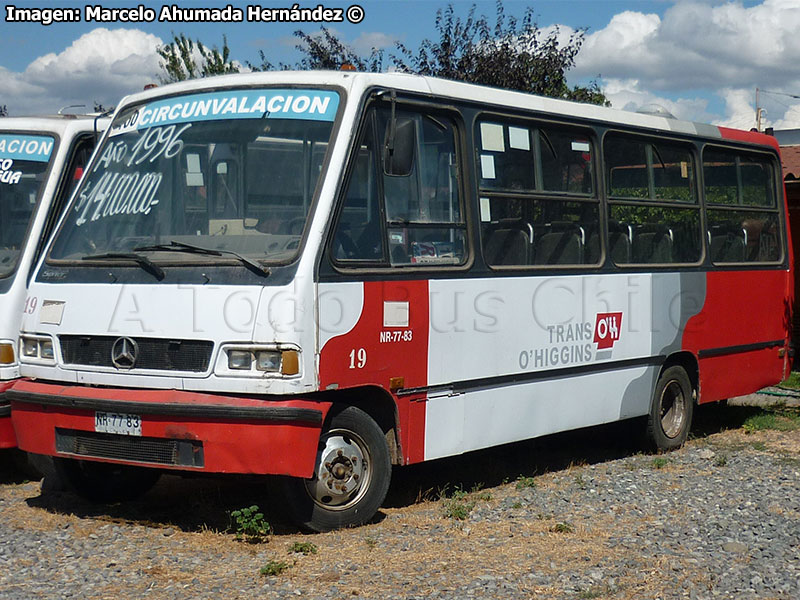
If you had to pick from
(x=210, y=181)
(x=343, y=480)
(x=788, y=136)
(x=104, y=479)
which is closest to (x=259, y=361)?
(x=343, y=480)

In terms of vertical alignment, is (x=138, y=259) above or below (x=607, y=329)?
above

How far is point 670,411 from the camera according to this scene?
10438mm

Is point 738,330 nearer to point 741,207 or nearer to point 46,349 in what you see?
point 741,207

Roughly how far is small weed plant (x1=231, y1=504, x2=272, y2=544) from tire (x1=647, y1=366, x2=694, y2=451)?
4.24m

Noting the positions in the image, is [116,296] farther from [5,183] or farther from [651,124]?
[651,124]

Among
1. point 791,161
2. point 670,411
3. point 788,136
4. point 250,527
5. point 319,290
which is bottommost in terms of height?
point 250,527

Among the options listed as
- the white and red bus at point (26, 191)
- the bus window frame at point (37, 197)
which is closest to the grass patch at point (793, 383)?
the white and red bus at point (26, 191)

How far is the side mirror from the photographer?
23.3 feet

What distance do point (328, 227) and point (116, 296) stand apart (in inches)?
51.7

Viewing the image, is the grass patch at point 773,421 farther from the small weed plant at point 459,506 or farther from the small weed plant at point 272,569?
the small weed plant at point 272,569

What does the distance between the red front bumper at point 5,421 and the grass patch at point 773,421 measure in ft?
22.2

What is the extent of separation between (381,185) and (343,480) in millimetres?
1735

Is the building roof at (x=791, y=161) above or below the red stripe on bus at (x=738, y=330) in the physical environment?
above

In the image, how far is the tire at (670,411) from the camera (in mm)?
10070
